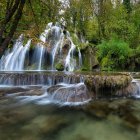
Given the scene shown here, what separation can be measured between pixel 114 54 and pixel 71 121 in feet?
47.6

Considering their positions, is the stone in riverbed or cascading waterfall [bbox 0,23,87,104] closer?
the stone in riverbed

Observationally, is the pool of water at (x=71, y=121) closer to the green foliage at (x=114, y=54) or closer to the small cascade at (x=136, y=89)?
the small cascade at (x=136, y=89)

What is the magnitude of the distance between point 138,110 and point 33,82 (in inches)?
290

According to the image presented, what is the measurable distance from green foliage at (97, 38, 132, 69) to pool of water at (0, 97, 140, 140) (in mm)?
10828

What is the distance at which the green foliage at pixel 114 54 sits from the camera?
19922mm

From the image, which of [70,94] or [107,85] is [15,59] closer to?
[70,94]

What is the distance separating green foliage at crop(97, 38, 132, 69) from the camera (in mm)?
19922

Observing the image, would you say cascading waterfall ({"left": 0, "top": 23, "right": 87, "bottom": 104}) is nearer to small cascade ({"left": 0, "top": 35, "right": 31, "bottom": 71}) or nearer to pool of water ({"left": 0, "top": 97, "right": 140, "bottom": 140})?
small cascade ({"left": 0, "top": 35, "right": 31, "bottom": 71})

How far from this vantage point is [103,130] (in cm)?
618

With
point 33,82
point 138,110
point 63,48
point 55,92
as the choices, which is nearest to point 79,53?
point 63,48

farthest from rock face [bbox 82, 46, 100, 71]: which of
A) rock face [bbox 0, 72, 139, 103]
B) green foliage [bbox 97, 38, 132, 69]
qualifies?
rock face [bbox 0, 72, 139, 103]

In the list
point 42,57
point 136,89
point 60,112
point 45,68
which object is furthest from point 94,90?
point 42,57

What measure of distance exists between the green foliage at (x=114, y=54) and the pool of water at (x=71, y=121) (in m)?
10.8

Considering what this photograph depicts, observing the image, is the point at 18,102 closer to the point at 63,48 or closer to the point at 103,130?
the point at 103,130
